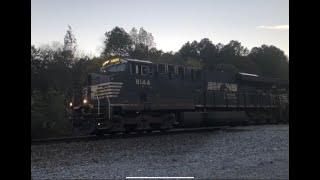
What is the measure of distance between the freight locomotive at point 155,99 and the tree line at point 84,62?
5.47 ft

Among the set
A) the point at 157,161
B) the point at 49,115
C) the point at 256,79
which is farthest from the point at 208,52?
the point at 157,161

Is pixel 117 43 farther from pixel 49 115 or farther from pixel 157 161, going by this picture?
pixel 157 161

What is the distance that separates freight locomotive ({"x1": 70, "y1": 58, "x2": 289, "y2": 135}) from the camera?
17.1 meters

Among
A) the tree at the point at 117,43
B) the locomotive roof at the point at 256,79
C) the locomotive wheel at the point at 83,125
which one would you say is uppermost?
the tree at the point at 117,43

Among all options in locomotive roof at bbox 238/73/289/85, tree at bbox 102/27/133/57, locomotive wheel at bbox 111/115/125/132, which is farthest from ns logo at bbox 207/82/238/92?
tree at bbox 102/27/133/57

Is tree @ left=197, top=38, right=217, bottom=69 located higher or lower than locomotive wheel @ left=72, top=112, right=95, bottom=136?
higher

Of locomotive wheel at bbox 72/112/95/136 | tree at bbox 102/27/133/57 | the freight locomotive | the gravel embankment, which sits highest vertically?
tree at bbox 102/27/133/57

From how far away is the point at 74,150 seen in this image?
11844mm

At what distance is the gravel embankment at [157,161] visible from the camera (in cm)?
728

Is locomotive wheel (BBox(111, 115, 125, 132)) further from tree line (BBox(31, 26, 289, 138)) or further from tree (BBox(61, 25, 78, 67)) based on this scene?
tree (BBox(61, 25, 78, 67))

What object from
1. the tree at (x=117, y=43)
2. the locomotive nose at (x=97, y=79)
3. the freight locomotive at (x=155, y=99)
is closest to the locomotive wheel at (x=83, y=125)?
the freight locomotive at (x=155, y=99)

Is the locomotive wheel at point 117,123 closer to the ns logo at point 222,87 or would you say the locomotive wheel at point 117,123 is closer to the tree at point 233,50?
the ns logo at point 222,87
